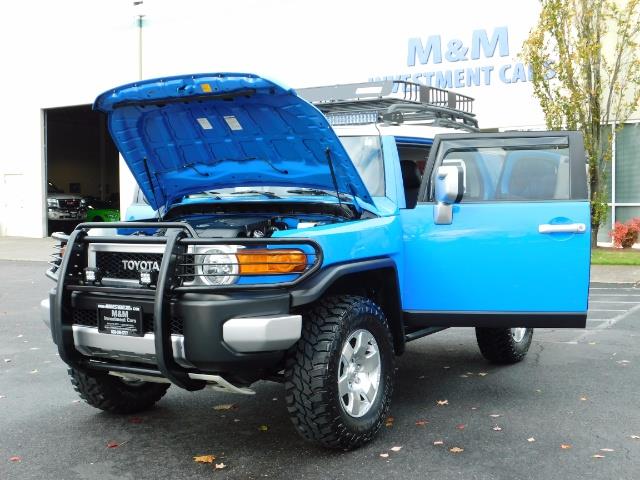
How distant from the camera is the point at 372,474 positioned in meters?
4.05

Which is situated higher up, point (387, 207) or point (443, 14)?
point (443, 14)

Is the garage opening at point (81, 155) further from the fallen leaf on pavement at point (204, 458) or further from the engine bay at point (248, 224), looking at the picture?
the fallen leaf on pavement at point (204, 458)

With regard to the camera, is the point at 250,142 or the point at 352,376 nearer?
the point at 352,376

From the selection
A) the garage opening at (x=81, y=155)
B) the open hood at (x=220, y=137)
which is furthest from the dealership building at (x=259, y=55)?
the open hood at (x=220, y=137)

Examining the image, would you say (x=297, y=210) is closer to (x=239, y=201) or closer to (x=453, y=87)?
(x=239, y=201)

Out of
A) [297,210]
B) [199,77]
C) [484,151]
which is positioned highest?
[199,77]

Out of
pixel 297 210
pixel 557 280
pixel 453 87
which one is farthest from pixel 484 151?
pixel 453 87

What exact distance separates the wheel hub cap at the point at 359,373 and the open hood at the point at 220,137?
0.91m

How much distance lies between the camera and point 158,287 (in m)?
3.88

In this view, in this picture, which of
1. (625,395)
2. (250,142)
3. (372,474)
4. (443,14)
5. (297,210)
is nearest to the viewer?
(372,474)

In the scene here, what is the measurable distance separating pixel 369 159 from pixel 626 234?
1281cm

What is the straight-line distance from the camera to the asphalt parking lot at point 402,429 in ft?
13.6

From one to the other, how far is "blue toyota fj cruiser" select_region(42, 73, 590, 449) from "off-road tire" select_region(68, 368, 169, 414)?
1 cm

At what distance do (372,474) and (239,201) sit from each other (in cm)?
209
